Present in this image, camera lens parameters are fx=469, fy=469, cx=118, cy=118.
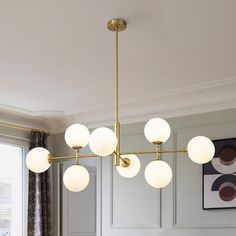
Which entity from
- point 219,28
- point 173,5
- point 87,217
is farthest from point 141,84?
point 87,217

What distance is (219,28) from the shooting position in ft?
9.28

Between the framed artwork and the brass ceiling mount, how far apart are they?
5.91 ft

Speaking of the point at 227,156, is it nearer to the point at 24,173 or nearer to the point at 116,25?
the point at 116,25

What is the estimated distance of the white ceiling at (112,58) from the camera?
2.61 m

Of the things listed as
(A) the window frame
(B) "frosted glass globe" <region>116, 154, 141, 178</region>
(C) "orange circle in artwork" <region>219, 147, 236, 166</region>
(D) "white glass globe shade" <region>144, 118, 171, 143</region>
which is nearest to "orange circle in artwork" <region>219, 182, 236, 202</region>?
(C) "orange circle in artwork" <region>219, 147, 236, 166</region>

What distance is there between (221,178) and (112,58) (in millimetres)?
1550

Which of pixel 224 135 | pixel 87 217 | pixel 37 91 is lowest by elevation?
pixel 87 217

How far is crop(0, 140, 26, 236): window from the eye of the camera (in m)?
4.95

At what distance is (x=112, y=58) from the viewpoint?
335cm

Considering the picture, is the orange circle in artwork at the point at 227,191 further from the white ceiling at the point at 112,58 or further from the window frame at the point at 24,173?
the window frame at the point at 24,173

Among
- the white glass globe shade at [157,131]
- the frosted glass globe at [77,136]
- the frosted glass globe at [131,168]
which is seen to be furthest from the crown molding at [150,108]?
the frosted glass globe at [77,136]

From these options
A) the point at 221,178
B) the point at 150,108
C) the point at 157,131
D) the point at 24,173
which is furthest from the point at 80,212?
the point at 157,131

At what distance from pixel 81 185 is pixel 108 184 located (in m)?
2.29

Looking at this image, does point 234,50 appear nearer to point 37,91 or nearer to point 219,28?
point 219,28
